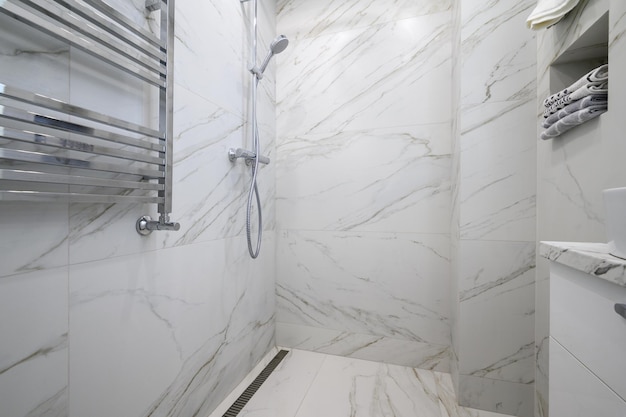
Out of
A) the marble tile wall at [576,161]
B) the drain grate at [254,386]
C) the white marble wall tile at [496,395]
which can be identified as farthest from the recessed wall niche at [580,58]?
the drain grate at [254,386]

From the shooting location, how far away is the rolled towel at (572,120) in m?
0.83

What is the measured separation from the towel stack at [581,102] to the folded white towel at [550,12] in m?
0.24

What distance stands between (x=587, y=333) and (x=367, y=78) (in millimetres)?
1561

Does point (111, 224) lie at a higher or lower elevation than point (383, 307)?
higher

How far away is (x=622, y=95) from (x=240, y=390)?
1.80m

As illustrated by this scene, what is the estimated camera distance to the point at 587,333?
45 centimetres

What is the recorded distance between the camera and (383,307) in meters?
1.65

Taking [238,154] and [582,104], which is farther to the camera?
[238,154]

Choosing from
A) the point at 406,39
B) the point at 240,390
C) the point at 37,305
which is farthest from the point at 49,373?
the point at 406,39

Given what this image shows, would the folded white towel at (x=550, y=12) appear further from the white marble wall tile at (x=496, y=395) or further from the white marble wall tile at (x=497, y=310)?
the white marble wall tile at (x=496, y=395)

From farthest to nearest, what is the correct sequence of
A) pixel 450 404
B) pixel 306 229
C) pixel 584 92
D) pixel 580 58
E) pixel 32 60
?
pixel 306 229 < pixel 450 404 < pixel 580 58 < pixel 584 92 < pixel 32 60

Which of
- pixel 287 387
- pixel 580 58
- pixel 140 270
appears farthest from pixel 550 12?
pixel 287 387

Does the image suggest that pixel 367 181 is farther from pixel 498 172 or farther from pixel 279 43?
pixel 279 43

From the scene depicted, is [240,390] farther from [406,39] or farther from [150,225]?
[406,39]
